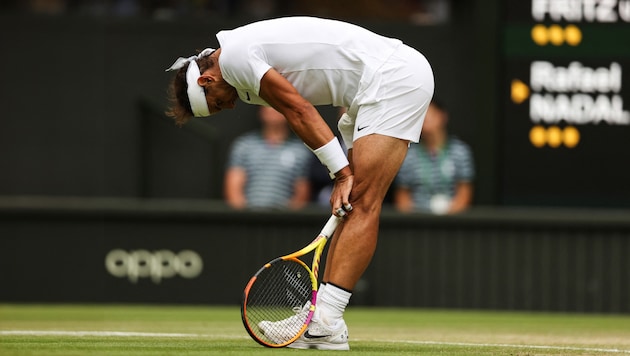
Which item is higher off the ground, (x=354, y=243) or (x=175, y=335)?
(x=354, y=243)

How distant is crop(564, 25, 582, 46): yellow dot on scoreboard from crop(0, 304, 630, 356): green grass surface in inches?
81.6

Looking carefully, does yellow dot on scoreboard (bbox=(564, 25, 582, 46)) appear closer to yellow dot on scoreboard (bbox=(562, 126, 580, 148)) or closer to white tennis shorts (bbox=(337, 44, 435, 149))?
yellow dot on scoreboard (bbox=(562, 126, 580, 148))

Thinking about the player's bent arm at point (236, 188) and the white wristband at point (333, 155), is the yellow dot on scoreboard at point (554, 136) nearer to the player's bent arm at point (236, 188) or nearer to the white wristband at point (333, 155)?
the player's bent arm at point (236, 188)

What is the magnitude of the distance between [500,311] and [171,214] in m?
2.72

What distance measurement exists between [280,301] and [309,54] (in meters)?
1.10

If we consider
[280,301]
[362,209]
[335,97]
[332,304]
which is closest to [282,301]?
[280,301]

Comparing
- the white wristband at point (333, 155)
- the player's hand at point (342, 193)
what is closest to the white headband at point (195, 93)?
the white wristband at point (333, 155)

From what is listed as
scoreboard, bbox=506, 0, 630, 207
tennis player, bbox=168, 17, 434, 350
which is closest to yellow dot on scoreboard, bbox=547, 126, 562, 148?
scoreboard, bbox=506, 0, 630, 207

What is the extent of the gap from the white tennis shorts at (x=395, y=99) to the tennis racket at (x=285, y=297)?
17.7 inches

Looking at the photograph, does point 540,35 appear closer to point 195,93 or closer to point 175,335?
point 175,335

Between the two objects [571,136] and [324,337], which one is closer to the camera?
[324,337]

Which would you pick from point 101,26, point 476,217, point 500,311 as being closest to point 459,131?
point 476,217

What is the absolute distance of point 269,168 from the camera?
35.0ft

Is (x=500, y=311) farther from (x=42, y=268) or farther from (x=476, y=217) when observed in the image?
(x=42, y=268)
